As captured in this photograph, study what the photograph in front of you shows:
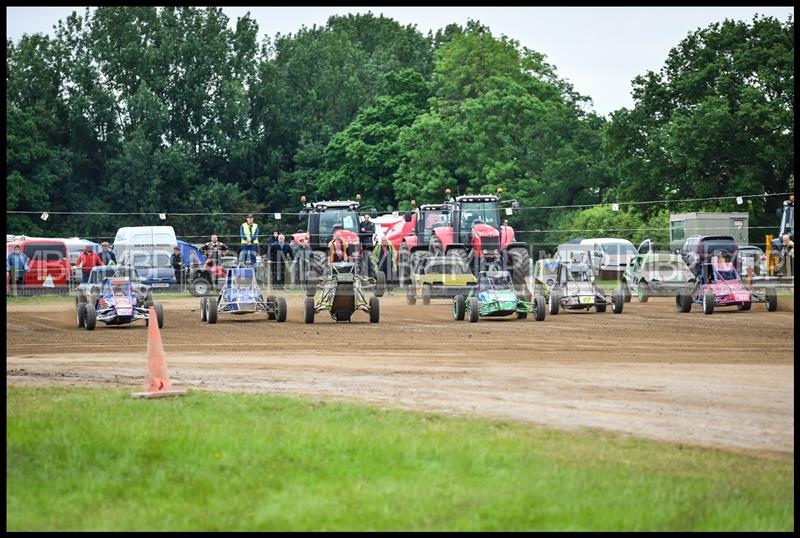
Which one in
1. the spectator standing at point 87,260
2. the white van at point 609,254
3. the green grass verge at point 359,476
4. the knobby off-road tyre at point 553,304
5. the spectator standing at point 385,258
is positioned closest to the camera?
the green grass verge at point 359,476

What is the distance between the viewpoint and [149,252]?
1705 inches

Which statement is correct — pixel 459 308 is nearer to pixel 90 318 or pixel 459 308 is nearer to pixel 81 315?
pixel 90 318

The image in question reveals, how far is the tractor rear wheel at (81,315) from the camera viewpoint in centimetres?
2531

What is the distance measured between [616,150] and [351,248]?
23435 millimetres

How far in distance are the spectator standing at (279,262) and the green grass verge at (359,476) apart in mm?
30136

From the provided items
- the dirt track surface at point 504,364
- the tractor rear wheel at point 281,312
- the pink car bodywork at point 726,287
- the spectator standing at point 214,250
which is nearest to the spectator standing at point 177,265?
the spectator standing at point 214,250

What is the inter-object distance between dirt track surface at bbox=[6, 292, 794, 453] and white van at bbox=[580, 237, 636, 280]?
1811 centimetres

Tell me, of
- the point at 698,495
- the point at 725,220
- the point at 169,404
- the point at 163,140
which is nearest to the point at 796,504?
the point at 698,495

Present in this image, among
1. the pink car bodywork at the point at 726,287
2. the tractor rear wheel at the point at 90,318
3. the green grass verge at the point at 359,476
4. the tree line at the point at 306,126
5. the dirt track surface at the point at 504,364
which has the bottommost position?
the green grass verge at the point at 359,476

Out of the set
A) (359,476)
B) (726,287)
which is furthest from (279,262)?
(359,476)

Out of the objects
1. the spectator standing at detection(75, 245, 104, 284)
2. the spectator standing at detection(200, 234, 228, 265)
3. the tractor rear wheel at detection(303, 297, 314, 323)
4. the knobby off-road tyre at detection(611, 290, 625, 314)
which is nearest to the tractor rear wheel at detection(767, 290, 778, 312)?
the knobby off-road tyre at detection(611, 290, 625, 314)

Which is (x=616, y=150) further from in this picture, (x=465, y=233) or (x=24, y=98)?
(x=24, y=98)

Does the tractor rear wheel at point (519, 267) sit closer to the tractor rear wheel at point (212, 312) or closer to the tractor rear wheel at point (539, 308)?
the tractor rear wheel at point (539, 308)

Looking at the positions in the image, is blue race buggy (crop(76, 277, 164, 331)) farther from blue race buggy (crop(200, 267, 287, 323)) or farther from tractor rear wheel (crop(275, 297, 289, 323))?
tractor rear wheel (crop(275, 297, 289, 323))
